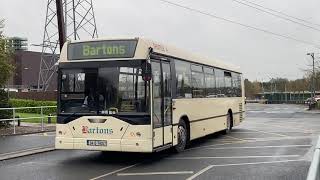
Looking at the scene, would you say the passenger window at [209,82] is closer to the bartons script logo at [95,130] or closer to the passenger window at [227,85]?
the passenger window at [227,85]

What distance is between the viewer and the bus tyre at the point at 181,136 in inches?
579

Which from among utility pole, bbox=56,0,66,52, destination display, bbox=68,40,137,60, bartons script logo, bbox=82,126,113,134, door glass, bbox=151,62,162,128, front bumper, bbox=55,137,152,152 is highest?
utility pole, bbox=56,0,66,52

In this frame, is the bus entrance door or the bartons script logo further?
the bus entrance door

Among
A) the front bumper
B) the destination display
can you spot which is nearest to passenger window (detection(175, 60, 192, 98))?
the destination display

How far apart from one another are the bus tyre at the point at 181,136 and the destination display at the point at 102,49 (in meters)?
2.96

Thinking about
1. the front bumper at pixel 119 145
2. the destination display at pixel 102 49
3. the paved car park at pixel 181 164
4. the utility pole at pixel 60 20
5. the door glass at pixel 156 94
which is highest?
the utility pole at pixel 60 20

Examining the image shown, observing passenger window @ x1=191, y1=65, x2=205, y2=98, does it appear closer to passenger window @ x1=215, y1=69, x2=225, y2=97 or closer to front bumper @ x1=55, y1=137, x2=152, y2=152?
passenger window @ x1=215, y1=69, x2=225, y2=97

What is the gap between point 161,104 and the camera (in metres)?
13.2

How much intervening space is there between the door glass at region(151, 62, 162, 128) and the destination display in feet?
2.30

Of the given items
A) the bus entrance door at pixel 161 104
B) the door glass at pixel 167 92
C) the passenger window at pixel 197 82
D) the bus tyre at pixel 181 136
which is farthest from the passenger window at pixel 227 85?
the bus entrance door at pixel 161 104

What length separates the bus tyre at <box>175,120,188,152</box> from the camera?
14.7m

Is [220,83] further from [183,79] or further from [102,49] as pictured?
[102,49]

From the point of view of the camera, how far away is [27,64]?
11825 cm

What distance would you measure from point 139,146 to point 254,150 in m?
4.48
